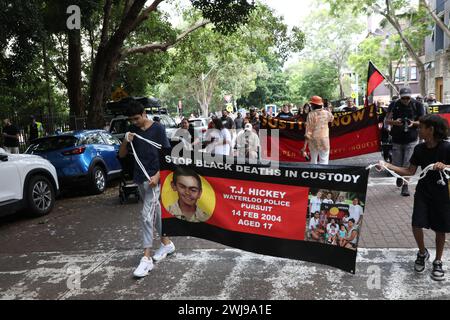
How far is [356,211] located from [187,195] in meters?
1.85

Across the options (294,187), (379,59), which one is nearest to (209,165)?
(294,187)

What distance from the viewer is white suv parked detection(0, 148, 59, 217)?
721 centimetres

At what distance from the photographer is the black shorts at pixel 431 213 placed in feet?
14.0

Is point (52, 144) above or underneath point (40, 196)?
above

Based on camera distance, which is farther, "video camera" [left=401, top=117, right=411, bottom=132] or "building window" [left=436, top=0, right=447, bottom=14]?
"building window" [left=436, top=0, right=447, bottom=14]

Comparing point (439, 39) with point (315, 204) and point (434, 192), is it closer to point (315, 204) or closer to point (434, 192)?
point (434, 192)

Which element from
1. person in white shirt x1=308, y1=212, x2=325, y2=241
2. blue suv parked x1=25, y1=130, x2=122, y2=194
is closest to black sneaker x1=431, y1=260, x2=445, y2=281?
person in white shirt x1=308, y1=212, x2=325, y2=241

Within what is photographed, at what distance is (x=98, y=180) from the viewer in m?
10.4

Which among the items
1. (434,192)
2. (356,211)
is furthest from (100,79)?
(434,192)

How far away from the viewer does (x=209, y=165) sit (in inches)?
186

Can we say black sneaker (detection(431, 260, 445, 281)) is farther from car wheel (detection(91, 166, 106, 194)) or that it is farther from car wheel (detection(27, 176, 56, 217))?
car wheel (detection(91, 166, 106, 194))

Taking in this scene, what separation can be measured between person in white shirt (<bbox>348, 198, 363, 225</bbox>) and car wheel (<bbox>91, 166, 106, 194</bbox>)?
7.29m

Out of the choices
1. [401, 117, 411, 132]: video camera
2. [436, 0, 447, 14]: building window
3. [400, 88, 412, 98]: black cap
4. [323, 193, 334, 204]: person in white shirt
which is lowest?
[323, 193, 334, 204]: person in white shirt
